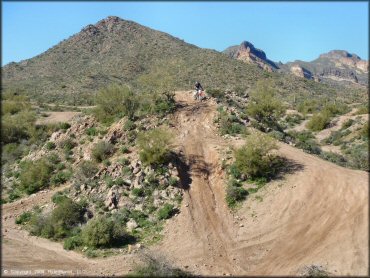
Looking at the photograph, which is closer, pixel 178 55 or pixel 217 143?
pixel 217 143

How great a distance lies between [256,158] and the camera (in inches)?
936

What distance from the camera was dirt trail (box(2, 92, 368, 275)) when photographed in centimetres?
1622

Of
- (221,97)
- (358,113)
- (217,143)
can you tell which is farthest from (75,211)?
(358,113)

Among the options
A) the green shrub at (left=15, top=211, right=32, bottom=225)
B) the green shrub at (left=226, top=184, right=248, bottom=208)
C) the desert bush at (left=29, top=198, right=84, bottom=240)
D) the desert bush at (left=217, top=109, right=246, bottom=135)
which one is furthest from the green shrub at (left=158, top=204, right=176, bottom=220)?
the desert bush at (left=217, top=109, right=246, bottom=135)

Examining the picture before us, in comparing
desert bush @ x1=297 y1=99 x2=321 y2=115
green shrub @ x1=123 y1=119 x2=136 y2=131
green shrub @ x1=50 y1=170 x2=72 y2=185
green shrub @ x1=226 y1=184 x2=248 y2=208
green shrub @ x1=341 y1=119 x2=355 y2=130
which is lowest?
green shrub @ x1=226 y1=184 x2=248 y2=208

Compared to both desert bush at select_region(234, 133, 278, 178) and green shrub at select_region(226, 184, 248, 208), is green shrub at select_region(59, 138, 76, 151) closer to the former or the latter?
desert bush at select_region(234, 133, 278, 178)

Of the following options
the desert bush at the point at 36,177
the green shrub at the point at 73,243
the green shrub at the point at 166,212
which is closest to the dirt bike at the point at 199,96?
the desert bush at the point at 36,177

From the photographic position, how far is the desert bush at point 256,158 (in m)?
23.8

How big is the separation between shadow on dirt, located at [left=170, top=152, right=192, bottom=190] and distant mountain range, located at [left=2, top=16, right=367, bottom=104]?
32438mm

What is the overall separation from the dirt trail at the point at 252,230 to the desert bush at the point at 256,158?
3.65 feet

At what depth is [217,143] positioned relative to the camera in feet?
89.8

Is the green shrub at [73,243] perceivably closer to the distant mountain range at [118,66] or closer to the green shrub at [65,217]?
the green shrub at [65,217]

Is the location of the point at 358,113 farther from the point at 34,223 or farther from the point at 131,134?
the point at 34,223

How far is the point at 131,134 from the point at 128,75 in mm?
48409
